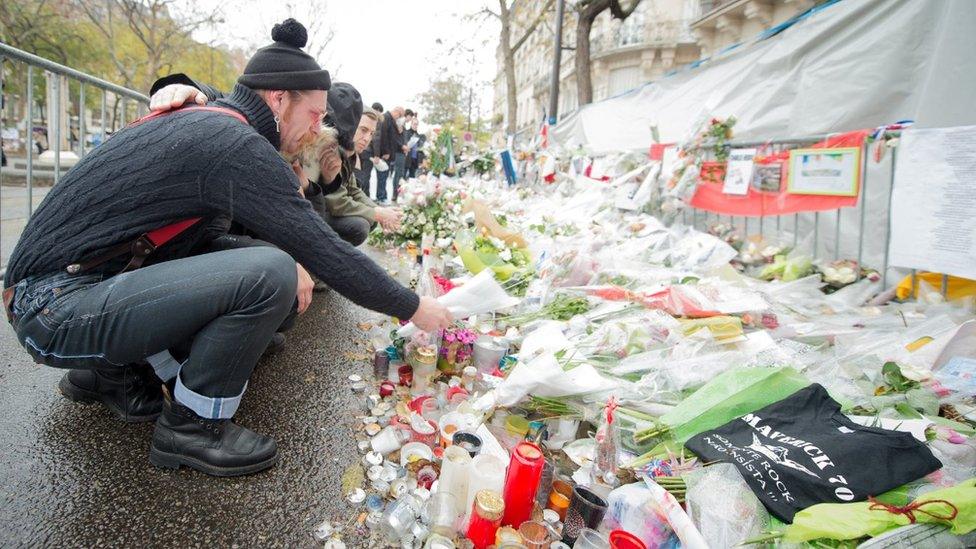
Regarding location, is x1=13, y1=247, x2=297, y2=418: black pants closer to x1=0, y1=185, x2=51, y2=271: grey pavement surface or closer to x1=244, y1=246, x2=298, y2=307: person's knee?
x1=244, y1=246, x2=298, y2=307: person's knee

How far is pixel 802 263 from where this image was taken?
395cm

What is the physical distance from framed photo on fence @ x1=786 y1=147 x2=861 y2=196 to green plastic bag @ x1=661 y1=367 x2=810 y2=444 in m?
2.44

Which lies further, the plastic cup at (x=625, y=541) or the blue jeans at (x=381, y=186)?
the blue jeans at (x=381, y=186)

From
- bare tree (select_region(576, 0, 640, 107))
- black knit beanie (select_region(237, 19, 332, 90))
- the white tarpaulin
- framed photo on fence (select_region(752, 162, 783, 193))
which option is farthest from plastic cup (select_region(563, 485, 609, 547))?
bare tree (select_region(576, 0, 640, 107))

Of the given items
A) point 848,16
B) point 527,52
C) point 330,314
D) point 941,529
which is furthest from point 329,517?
point 527,52

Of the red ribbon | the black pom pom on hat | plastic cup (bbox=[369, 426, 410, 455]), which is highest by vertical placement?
the black pom pom on hat

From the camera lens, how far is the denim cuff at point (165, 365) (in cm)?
170

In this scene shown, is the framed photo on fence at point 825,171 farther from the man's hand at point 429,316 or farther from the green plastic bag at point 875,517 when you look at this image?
the man's hand at point 429,316

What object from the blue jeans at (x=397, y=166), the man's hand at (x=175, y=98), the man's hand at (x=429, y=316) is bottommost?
the man's hand at (x=429, y=316)

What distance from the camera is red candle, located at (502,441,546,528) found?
4.90 feet

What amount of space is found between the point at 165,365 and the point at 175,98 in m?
0.92

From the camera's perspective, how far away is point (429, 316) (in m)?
1.83

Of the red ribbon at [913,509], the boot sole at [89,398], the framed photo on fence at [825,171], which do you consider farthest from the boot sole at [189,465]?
the framed photo on fence at [825,171]

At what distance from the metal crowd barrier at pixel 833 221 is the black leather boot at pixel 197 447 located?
3930mm
